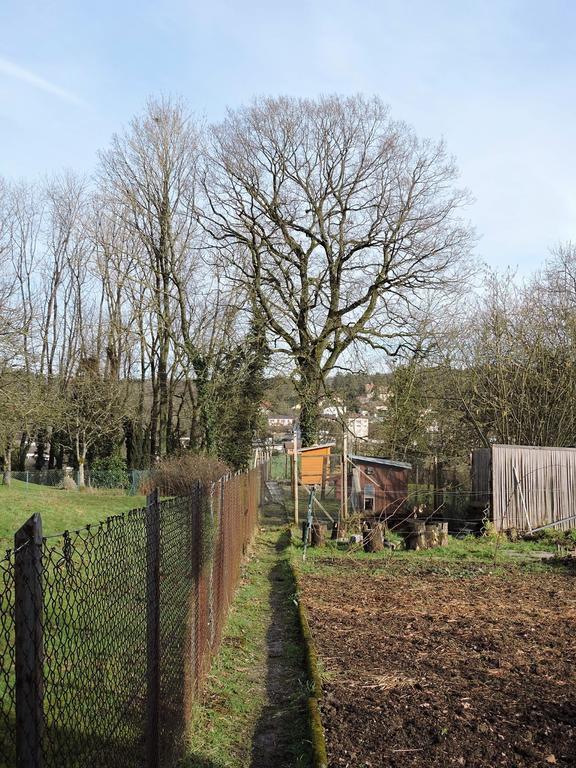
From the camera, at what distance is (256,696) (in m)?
7.20

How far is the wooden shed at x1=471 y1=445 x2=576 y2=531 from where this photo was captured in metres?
20.5

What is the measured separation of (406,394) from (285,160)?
10691mm

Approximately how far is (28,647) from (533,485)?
20247mm

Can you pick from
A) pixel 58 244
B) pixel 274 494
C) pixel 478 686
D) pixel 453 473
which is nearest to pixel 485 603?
pixel 478 686

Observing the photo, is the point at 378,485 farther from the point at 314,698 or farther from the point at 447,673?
the point at 314,698

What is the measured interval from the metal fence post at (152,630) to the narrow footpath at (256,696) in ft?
4.15

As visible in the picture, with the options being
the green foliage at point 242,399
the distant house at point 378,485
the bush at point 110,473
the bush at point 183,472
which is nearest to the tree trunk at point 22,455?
the bush at point 110,473

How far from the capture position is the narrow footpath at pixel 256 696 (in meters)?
5.66

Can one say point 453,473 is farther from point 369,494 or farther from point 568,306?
point 568,306

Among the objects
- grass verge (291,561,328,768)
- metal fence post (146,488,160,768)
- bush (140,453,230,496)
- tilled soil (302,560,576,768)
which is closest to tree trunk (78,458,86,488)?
bush (140,453,230,496)

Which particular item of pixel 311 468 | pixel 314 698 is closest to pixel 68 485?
pixel 311 468

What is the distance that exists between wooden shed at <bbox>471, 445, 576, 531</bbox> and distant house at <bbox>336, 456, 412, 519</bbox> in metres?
2.46

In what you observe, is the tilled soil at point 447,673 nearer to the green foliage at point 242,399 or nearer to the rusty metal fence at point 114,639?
the rusty metal fence at point 114,639

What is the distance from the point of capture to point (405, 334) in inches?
1243
